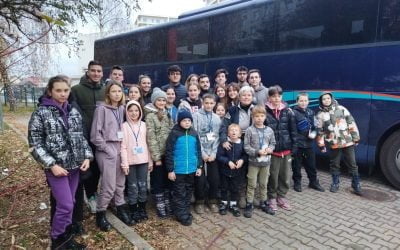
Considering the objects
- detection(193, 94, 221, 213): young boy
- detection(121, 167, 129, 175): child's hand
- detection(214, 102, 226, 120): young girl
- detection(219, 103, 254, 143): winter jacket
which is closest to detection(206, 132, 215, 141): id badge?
detection(193, 94, 221, 213): young boy

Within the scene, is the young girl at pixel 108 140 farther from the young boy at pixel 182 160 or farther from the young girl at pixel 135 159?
the young boy at pixel 182 160

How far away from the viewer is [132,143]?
388 cm

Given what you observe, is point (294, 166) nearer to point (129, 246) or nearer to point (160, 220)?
point (160, 220)

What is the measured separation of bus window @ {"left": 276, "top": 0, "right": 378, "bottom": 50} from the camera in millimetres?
5375

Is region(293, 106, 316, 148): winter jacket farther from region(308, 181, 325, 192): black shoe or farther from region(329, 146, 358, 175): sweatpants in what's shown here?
region(308, 181, 325, 192): black shoe

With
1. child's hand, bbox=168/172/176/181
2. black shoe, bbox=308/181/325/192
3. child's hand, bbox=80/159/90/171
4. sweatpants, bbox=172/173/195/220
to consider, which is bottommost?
black shoe, bbox=308/181/325/192

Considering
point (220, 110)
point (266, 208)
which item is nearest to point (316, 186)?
point (266, 208)

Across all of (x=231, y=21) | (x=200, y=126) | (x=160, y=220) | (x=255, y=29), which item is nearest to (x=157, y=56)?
(x=231, y=21)

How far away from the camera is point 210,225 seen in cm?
406

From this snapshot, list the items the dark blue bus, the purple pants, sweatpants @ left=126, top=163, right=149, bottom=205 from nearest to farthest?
the purple pants
sweatpants @ left=126, top=163, right=149, bottom=205
the dark blue bus

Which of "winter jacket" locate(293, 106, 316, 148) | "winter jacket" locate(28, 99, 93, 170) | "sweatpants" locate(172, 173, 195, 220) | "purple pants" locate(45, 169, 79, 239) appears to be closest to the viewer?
"winter jacket" locate(28, 99, 93, 170)

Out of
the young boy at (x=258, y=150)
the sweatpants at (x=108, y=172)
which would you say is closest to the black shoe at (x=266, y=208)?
the young boy at (x=258, y=150)

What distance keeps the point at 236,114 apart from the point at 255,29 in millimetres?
3119

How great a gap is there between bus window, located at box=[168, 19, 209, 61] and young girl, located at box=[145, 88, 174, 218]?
13.8 feet
